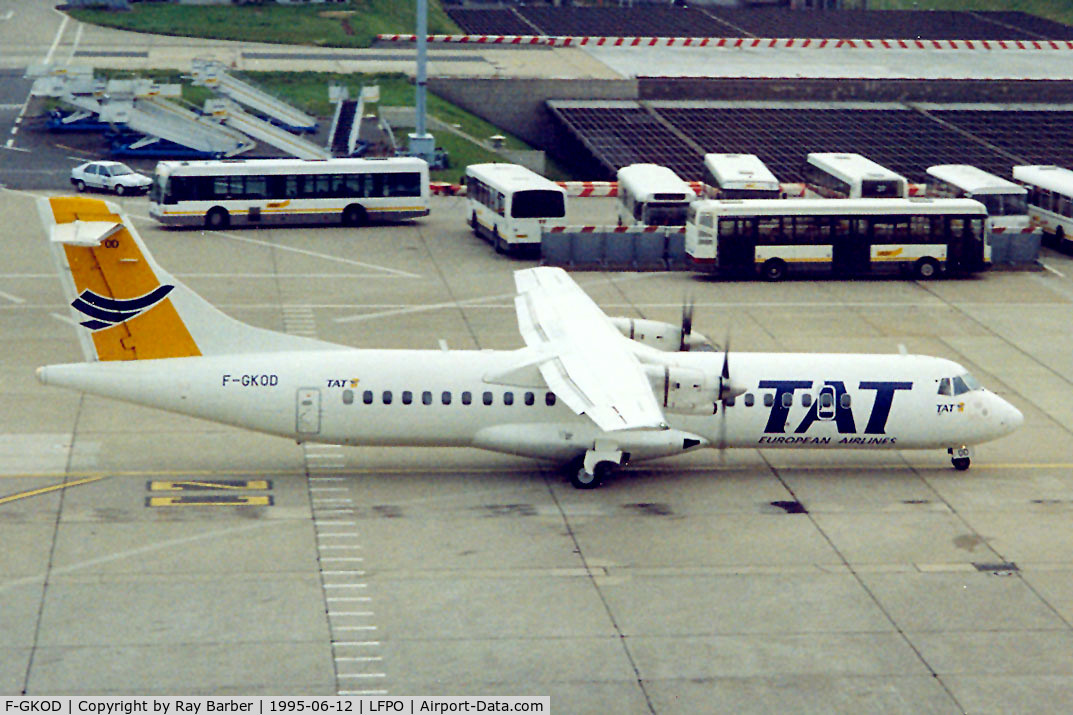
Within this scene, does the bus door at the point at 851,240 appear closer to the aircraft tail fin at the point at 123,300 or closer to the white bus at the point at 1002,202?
the white bus at the point at 1002,202

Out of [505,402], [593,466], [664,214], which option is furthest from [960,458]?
[664,214]

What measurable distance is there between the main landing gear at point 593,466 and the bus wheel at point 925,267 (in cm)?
2766

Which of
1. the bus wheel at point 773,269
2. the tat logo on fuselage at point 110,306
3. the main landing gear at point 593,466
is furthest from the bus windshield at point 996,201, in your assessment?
the tat logo on fuselage at point 110,306

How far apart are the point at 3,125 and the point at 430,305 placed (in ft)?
131

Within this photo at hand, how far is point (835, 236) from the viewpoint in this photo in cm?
5922

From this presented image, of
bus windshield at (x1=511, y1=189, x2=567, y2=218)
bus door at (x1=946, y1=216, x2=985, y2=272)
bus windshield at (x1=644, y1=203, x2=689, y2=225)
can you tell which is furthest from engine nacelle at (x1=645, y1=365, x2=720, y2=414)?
bus door at (x1=946, y1=216, x2=985, y2=272)

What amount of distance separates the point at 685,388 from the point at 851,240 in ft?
89.8

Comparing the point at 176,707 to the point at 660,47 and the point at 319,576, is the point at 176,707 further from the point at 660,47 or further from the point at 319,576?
the point at 660,47

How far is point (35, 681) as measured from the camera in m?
25.8

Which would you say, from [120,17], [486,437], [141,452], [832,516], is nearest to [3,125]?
[120,17]

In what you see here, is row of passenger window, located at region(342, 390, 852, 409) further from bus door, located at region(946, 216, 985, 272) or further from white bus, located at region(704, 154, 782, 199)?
white bus, located at region(704, 154, 782, 199)

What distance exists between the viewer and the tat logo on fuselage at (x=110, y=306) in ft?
115

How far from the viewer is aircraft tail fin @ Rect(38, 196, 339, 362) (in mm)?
34312

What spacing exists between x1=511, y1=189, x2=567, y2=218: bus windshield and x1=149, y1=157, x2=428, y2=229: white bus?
748 cm
